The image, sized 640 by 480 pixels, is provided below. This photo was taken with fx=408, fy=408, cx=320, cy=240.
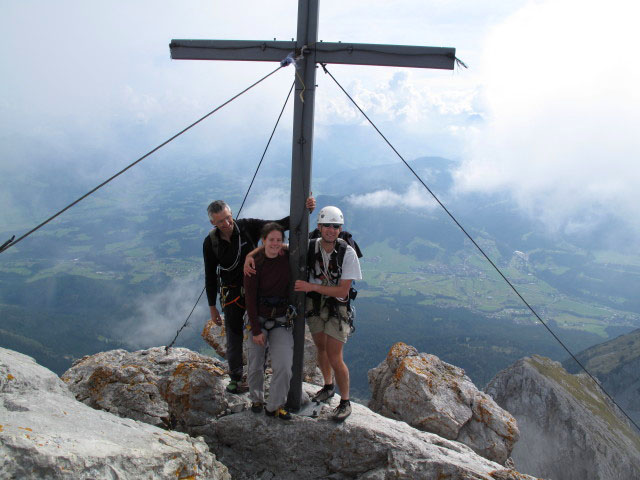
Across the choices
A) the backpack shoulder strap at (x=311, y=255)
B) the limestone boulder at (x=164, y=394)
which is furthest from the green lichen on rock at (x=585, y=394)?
the backpack shoulder strap at (x=311, y=255)

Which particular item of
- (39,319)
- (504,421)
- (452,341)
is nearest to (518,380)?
(504,421)

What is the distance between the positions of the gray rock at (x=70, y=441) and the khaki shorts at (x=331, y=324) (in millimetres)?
2738

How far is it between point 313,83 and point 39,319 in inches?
9229

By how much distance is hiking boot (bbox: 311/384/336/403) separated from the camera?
27.4 feet

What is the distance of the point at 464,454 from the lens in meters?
7.83

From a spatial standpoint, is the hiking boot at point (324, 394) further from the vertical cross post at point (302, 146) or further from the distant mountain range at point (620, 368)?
the distant mountain range at point (620, 368)

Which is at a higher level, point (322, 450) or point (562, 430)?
point (322, 450)

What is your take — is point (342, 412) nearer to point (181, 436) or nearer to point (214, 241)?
point (181, 436)

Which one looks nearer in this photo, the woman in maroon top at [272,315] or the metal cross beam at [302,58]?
the metal cross beam at [302,58]

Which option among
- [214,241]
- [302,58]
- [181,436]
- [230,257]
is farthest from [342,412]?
[302,58]

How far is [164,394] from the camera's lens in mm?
8633

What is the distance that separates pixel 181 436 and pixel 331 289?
3359 mm

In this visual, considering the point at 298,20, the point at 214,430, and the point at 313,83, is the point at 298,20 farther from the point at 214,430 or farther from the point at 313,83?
the point at 214,430

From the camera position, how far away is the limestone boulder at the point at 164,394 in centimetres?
824
